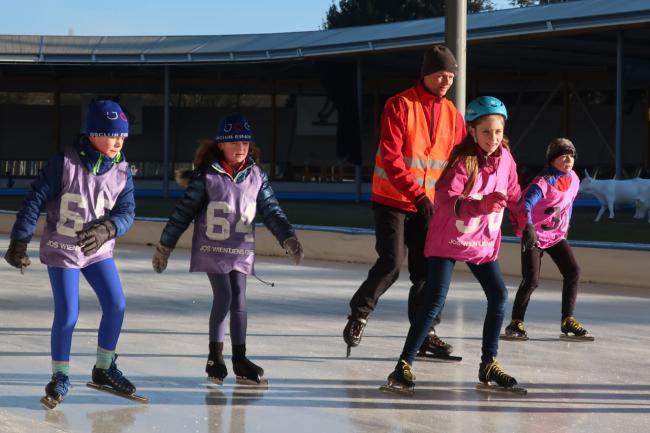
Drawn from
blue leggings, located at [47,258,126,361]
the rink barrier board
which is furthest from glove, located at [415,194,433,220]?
the rink barrier board

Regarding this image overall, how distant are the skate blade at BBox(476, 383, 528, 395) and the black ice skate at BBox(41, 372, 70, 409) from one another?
7.18 ft

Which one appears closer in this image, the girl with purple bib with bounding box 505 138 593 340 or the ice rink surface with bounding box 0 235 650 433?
the ice rink surface with bounding box 0 235 650 433

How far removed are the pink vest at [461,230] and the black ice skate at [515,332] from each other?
2.13 metres

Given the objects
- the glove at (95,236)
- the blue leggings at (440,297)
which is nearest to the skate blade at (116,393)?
the glove at (95,236)

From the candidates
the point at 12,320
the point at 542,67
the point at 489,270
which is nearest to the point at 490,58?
the point at 542,67

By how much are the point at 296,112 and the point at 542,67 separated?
9355 millimetres

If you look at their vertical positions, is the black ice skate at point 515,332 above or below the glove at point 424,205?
below

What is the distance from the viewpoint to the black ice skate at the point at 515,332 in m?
8.79

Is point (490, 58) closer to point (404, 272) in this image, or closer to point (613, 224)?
point (613, 224)

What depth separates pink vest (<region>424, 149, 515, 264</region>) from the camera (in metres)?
6.67

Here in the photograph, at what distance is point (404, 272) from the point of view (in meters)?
14.1

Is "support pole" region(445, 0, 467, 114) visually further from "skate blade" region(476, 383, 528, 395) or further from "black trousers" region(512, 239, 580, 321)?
"skate blade" region(476, 383, 528, 395)

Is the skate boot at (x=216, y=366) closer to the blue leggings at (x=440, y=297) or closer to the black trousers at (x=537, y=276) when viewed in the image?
the blue leggings at (x=440, y=297)

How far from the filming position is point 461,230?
6.67 meters
